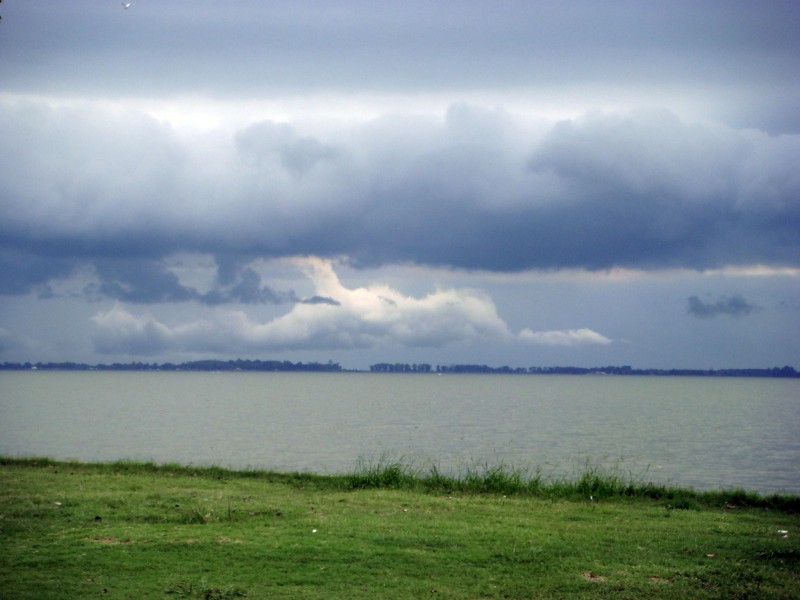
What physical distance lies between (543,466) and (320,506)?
55.2 feet

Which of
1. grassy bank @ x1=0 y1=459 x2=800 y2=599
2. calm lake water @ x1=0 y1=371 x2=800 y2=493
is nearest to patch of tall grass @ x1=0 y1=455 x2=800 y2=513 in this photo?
grassy bank @ x1=0 y1=459 x2=800 y2=599

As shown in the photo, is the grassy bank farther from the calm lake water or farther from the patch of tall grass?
the calm lake water

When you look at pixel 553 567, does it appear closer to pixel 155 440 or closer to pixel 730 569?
pixel 730 569

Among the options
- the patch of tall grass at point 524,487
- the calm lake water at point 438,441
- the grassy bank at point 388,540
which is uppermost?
the grassy bank at point 388,540

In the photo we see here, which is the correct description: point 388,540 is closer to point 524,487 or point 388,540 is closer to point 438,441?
point 524,487

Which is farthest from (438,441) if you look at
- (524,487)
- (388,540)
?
(388,540)

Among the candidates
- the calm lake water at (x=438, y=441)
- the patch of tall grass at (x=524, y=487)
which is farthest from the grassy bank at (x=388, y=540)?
the calm lake water at (x=438, y=441)

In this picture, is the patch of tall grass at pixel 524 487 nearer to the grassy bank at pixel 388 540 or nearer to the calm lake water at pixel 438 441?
the grassy bank at pixel 388 540

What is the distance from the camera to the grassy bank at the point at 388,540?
1078 cm

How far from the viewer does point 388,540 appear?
12969 mm

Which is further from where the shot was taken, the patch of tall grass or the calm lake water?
the calm lake water

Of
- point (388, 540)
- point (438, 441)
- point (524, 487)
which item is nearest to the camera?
point (388, 540)

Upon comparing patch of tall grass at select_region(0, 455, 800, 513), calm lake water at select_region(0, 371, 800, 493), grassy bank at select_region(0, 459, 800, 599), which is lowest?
calm lake water at select_region(0, 371, 800, 493)

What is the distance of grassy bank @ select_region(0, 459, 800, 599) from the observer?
1078 centimetres
